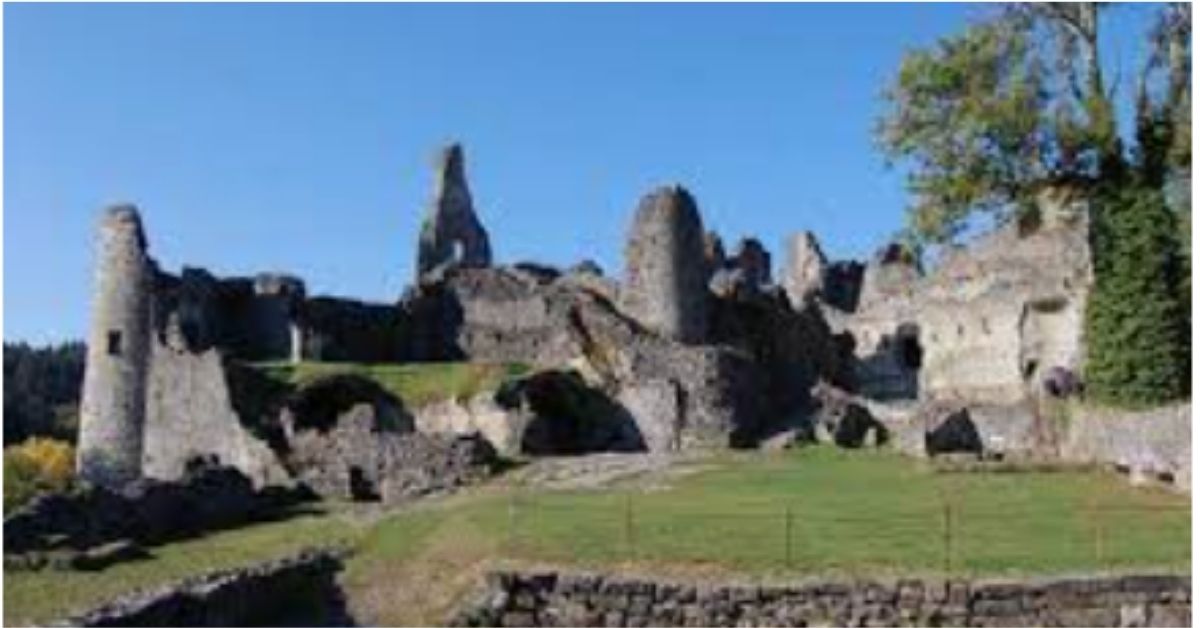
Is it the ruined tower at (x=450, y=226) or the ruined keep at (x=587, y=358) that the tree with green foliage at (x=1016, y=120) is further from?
the ruined tower at (x=450, y=226)

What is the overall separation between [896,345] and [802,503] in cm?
4067

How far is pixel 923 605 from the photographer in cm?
2219

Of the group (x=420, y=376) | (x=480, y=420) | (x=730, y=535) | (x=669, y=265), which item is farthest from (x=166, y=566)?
(x=669, y=265)

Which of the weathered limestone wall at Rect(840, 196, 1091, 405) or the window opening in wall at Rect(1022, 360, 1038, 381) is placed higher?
the weathered limestone wall at Rect(840, 196, 1091, 405)

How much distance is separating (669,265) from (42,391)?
6888 cm

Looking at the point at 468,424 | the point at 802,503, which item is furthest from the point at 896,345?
the point at 802,503

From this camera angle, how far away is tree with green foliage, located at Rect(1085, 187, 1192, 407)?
40594 millimetres

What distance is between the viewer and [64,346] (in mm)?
131125

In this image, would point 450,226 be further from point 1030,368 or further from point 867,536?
point 867,536

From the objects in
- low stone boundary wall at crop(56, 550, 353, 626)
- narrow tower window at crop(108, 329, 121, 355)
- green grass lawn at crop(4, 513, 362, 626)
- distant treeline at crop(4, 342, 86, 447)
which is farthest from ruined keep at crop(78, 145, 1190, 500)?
distant treeline at crop(4, 342, 86, 447)

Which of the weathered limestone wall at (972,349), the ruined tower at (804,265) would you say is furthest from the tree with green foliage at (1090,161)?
the ruined tower at (804,265)

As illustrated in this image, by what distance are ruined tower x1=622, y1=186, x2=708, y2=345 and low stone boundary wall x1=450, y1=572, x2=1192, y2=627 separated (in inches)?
1301

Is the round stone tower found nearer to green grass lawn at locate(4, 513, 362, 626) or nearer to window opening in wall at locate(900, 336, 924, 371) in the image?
green grass lawn at locate(4, 513, 362, 626)

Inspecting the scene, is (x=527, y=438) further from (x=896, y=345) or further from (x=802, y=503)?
(x=896, y=345)
